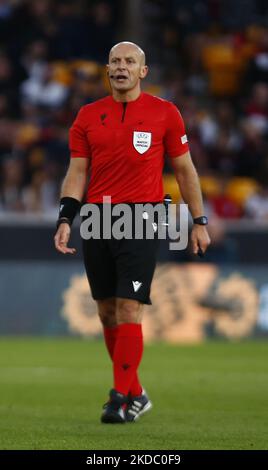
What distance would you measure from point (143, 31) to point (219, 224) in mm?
5017

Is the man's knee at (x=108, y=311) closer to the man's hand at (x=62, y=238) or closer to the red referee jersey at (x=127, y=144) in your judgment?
the man's hand at (x=62, y=238)

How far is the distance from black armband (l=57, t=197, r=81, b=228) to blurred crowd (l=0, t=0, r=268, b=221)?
8625mm

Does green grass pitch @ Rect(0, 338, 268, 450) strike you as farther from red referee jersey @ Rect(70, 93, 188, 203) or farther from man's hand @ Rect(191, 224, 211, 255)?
red referee jersey @ Rect(70, 93, 188, 203)

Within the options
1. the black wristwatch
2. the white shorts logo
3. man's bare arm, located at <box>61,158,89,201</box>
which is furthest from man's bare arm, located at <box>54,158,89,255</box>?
the black wristwatch

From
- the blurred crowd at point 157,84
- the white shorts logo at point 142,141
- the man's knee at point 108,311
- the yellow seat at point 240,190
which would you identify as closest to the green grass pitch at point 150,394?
the man's knee at point 108,311

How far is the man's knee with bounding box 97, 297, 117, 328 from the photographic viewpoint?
8750 millimetres

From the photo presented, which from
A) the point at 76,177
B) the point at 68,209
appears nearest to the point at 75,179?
the point at 76,177

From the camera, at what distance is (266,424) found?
26.9 feet

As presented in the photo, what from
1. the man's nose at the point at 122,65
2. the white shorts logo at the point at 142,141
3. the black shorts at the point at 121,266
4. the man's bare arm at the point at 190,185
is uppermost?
the man's nose at the point at 122,65

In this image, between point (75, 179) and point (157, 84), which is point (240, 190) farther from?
point (75, 179)

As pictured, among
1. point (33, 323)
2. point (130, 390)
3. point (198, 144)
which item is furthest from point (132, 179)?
point (198, 144)

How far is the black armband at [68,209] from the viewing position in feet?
28.5

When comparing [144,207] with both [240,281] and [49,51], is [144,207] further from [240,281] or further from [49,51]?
[49,51]

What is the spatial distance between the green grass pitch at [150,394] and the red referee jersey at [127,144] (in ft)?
4.95
